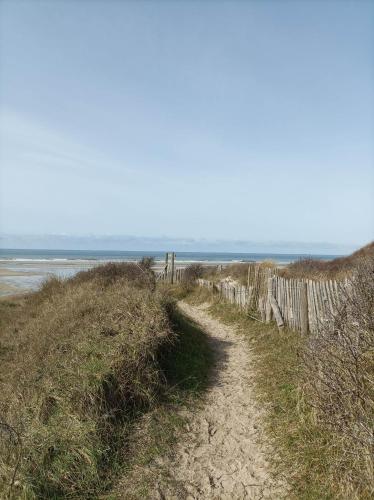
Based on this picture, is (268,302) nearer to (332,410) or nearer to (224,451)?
(224,451)

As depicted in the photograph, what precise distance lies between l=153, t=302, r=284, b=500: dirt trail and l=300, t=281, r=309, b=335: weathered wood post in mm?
1957

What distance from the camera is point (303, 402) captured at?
17.3 feet

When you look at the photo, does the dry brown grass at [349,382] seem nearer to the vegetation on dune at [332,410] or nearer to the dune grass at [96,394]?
the vegetation on dune at [332,410]

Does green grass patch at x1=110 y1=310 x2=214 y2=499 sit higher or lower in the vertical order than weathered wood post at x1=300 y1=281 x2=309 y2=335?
lower

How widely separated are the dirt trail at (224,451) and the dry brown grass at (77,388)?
2.81ft

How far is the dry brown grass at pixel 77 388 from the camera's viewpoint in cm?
414

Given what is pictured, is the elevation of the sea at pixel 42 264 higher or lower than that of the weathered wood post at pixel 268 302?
lower

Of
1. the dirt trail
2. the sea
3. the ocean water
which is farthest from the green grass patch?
the ocean water

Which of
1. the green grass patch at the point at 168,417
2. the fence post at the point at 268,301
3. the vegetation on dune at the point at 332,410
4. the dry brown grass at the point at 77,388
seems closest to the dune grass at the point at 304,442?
the vegetation on dune at the point at 332,410

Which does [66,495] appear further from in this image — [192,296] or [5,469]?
[192,296]

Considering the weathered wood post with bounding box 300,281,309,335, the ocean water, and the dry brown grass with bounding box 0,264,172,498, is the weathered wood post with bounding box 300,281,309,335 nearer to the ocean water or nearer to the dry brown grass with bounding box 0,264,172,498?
the dry brown grass with bounding box 0,264,172,498

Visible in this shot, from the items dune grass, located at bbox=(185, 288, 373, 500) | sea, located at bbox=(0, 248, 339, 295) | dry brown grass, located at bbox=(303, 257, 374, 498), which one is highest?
dry brown grass, located at bbox=(303, 257, 374, 498)

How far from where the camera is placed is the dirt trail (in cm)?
423

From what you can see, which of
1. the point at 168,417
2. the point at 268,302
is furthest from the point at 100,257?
the point at 168,417
